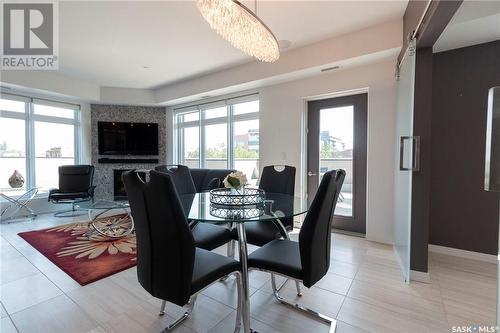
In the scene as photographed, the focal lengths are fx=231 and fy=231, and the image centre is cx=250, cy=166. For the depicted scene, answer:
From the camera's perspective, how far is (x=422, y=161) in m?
2.16

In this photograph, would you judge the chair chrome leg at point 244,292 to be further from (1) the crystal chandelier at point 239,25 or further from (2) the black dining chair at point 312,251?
(1) the crystal chandelier at point 239,25

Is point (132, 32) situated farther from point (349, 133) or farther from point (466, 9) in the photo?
point (466, 9)

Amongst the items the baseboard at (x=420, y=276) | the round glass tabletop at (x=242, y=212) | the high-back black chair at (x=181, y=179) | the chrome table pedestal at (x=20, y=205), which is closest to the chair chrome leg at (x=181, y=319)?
the round glass tabletop at (x=242, y=212)

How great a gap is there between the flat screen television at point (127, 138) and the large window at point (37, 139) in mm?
566

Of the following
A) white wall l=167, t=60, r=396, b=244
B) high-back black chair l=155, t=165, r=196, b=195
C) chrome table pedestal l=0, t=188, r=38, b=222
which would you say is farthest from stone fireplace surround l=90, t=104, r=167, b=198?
white wall l=167, t=60, r=396, b=244

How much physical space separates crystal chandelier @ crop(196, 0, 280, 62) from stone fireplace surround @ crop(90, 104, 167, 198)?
15.3 feet

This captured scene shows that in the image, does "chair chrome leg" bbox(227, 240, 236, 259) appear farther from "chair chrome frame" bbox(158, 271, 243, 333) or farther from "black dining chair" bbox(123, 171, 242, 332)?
"black dining chair" bbox(123, 171, 242, 332)

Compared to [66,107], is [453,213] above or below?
below

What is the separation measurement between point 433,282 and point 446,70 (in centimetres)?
240

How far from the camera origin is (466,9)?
2.03 metres

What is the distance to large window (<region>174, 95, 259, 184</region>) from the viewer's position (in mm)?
4621

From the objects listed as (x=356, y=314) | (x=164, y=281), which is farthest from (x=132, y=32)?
(x=356, y=314)

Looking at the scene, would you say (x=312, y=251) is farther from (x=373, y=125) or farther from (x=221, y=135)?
(x=221, y=135)

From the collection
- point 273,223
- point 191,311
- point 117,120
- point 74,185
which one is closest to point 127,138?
point 117,120
